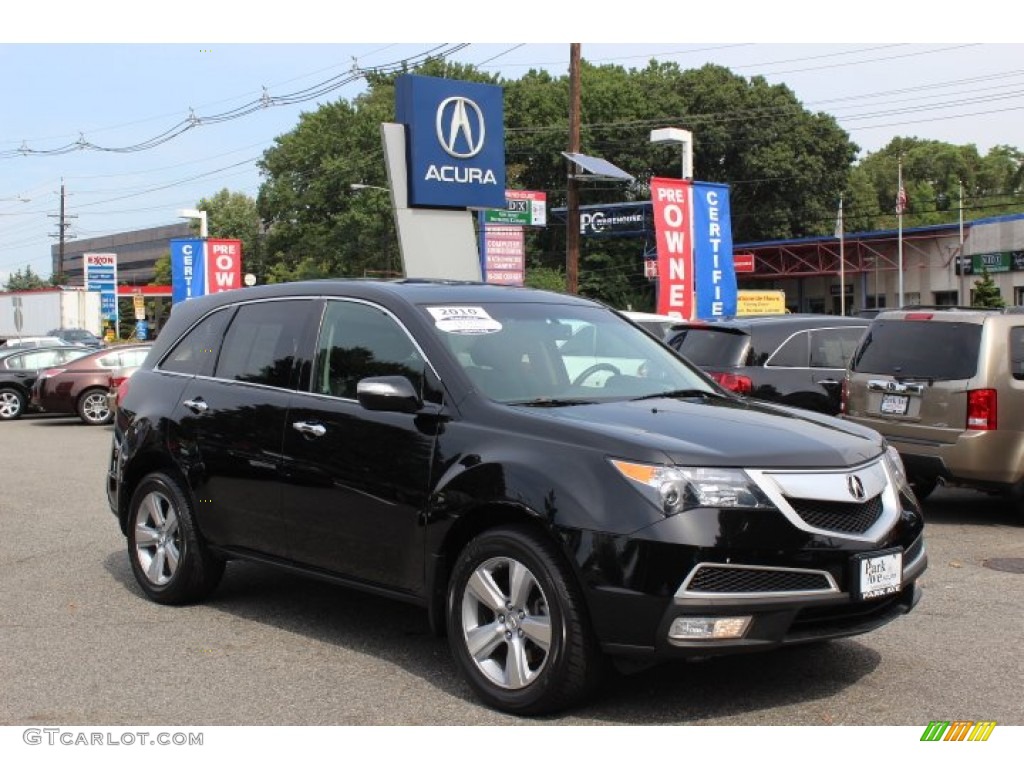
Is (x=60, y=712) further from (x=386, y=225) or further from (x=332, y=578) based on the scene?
(x=386, y=225)

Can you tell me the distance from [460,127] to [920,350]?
1055 centimetres

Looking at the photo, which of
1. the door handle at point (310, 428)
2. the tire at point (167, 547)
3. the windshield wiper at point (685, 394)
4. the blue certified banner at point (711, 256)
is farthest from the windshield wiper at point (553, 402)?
the blue certified banner at point (711, 256)

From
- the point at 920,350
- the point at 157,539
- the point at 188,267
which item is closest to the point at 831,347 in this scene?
the point at 920,350

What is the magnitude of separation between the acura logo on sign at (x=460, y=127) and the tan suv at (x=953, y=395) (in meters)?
9.98

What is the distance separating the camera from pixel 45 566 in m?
8.09

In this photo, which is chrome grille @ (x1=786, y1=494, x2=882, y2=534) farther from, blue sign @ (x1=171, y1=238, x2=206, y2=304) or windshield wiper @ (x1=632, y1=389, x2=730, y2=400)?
blue sign @ (x1=171, y1=238, x2=206, y2=304)

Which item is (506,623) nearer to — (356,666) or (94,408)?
(356,666)

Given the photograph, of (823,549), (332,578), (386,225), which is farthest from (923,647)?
(386,225)

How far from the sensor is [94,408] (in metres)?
22.6

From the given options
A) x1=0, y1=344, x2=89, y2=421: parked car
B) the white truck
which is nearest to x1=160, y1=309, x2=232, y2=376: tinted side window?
x1=0, y1=344, x2=89, y2=421: parked car

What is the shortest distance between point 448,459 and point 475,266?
14.0 metres

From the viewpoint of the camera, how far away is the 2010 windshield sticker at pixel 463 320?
5500 mm

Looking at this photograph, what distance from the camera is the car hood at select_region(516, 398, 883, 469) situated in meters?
4.51

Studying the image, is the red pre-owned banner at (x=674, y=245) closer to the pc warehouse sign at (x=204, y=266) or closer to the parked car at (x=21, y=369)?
the parked car at (x=21, y=369)
